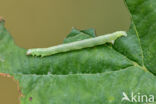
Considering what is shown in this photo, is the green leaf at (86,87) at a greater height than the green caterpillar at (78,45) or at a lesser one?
lesser

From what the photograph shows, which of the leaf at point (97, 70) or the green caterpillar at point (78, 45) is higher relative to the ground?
the green caterpillar at point (78, 45)

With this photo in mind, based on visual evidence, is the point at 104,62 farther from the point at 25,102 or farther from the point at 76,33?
the point at 25,102

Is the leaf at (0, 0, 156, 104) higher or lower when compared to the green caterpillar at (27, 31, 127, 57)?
lower

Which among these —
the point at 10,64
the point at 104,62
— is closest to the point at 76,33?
the point at 104,62

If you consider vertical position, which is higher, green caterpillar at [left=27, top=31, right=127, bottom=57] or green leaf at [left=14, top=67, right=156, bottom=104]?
green caterpillar at [left=27, top=31, right=127, bottom=57]
